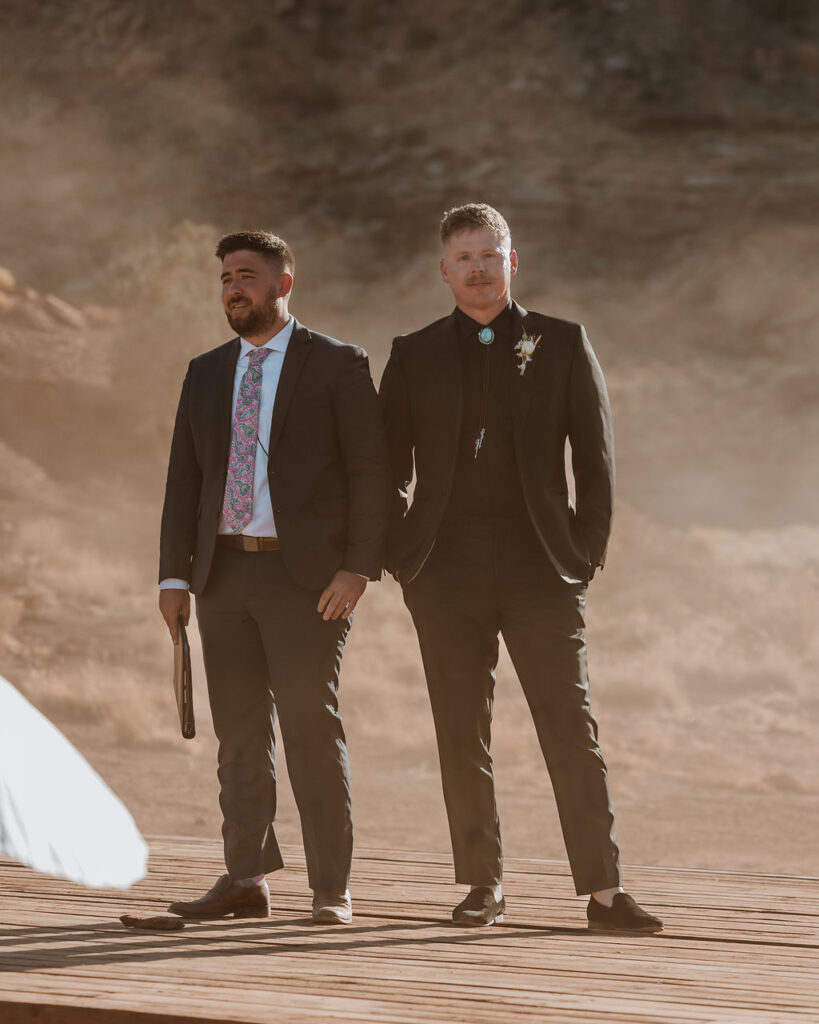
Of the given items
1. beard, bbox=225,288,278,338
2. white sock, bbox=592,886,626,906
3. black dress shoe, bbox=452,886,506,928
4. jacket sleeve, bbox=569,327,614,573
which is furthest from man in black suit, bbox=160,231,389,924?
white sock, bbox=592,886,626,906

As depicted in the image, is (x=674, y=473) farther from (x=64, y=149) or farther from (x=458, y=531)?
(x=458, y=531)

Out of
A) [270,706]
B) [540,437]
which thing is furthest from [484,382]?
[270,706]

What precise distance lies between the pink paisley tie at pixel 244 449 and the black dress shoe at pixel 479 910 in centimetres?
96

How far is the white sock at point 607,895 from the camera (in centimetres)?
303

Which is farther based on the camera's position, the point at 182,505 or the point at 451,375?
the point at 182,505

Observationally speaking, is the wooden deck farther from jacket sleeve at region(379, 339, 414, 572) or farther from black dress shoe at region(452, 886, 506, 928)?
jacket sleeve at region(379, 339, 414, 572)

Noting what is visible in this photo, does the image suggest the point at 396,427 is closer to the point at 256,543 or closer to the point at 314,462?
the point at 314,462

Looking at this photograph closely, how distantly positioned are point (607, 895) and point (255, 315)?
1.47m

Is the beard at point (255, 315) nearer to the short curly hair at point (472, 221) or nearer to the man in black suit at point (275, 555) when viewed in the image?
the man in black suit at point (275, 555)

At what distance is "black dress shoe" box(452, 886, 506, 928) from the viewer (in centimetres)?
307

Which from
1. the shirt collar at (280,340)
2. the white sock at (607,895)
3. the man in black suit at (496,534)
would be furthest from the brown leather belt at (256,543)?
the white sock at (607,895)

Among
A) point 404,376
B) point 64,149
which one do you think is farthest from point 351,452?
point 64,149

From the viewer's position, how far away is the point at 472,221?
3055 mm

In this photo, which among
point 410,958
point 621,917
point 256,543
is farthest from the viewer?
point 256,543
